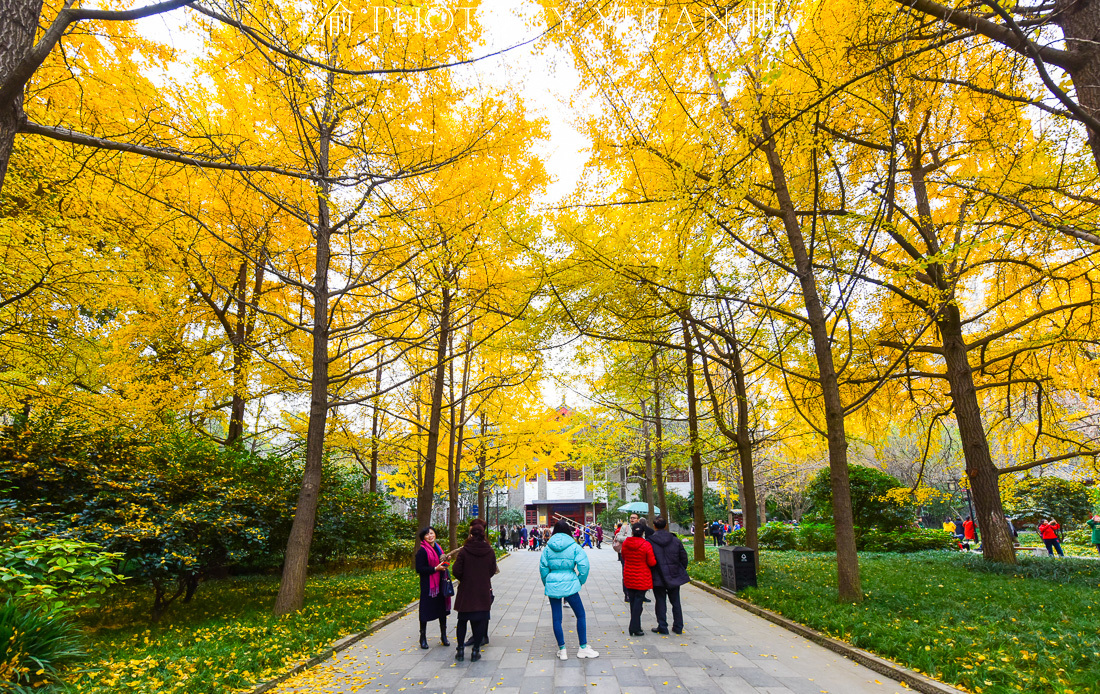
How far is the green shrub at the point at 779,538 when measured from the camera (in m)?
20.5

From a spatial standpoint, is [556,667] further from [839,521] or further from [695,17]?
[695,17]

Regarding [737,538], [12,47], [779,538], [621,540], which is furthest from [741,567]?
[737,538]

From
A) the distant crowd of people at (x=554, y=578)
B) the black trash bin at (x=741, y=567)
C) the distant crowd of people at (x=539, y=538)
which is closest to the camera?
the distant crowd of people at (x=554, y=578)

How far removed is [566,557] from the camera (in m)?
6.26

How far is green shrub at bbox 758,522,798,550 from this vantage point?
20453 millimetres

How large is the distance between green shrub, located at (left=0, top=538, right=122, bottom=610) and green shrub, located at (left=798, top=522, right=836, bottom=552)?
19.4 m

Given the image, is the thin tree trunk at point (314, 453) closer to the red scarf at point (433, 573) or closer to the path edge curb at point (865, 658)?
the red scarf at point (433, 573)

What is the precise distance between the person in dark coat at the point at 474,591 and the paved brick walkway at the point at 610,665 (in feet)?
0.76

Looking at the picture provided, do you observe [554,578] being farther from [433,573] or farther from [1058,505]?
[1058,505]

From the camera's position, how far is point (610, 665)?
5566 mm

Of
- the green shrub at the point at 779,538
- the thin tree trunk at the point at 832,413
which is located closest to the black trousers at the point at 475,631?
the thin tree trunk at the point at 832,413

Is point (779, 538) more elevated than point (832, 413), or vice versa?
point (832, 413)

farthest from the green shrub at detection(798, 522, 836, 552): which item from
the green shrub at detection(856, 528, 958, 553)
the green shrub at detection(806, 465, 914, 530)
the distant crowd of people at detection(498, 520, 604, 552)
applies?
the distant crowd of people at detection(498, 520, 604, 552)

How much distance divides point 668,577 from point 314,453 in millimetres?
5497
